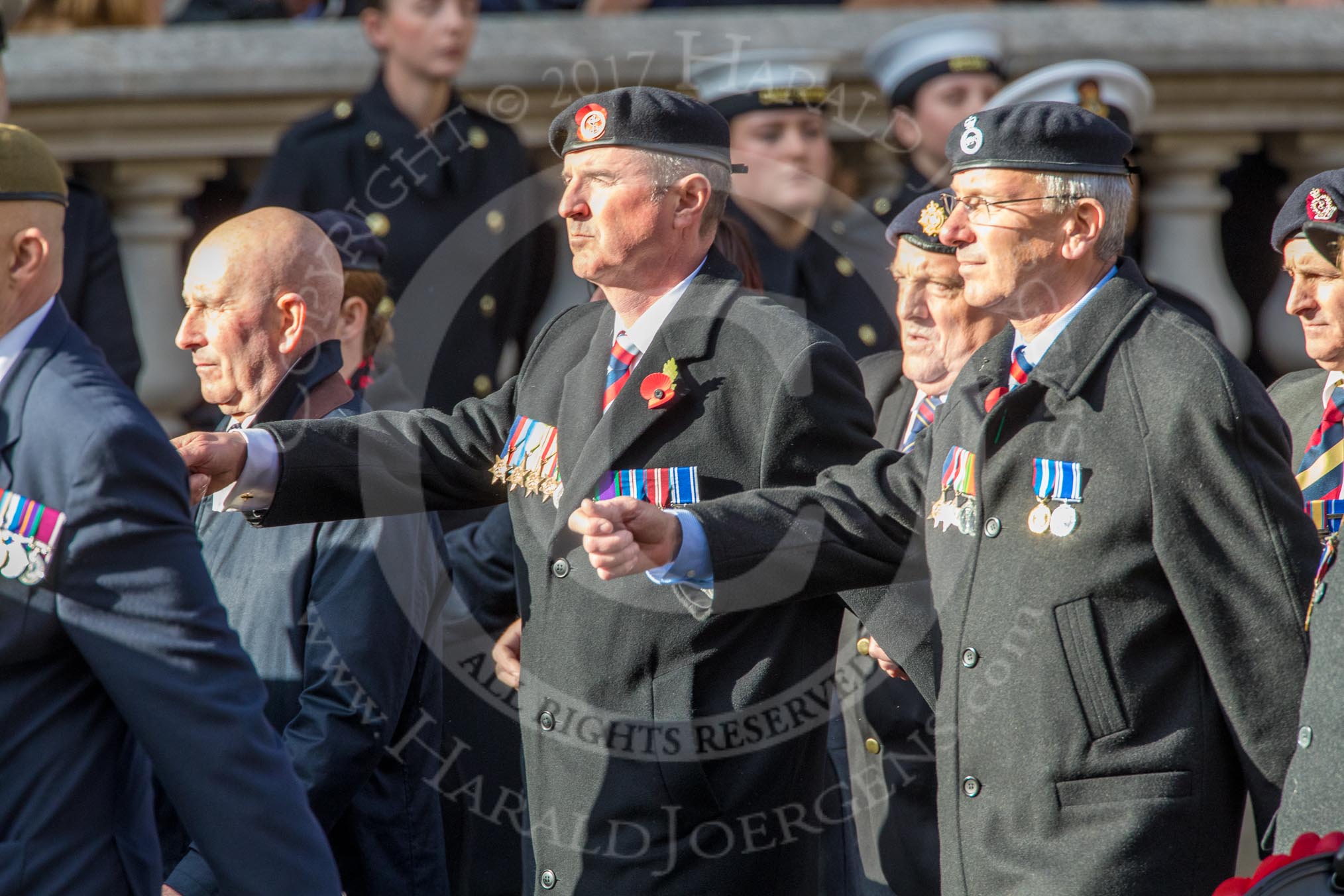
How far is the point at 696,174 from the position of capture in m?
3.50

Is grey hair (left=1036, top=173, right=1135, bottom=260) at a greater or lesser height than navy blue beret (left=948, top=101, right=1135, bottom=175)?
lesser

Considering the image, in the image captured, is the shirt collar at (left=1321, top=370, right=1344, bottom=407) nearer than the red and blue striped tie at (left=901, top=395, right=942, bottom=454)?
Yes

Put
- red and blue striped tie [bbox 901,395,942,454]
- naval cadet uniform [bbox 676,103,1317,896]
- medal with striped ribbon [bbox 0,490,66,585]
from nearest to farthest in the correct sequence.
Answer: medal with striped ribbon [bbox 0,490,66,585] < naval cadet uniform [bbox 676,103,1317,896] < red and blue striped tie [bbox 901,395,942,454]

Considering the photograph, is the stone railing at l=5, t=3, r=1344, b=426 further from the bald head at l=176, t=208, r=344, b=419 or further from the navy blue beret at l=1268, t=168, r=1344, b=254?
the navy blue beret at l=1268, t=168, r=1344, b=254

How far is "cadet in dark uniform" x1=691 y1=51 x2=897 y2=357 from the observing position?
5539 mm

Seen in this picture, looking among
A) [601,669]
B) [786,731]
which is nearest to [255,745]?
[601,669]

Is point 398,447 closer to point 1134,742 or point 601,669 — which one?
point 601,669

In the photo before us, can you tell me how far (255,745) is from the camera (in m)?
2.68

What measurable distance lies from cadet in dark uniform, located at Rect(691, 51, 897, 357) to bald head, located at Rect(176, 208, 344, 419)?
1.77 m

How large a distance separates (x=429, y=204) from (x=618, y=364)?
229cm

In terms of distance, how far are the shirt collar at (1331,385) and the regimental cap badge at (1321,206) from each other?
1.88 ft

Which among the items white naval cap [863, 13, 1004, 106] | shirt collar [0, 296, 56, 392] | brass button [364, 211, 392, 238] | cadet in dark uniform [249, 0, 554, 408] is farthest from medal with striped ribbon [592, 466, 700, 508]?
white naval cap [863, 13, 1004, 106]

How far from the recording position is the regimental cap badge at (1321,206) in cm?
342

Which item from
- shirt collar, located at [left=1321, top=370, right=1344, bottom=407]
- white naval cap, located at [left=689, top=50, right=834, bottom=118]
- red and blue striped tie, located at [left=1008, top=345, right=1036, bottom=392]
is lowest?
shirt collar, located at [left=1321, top=370, right=1344, bottom=407]
